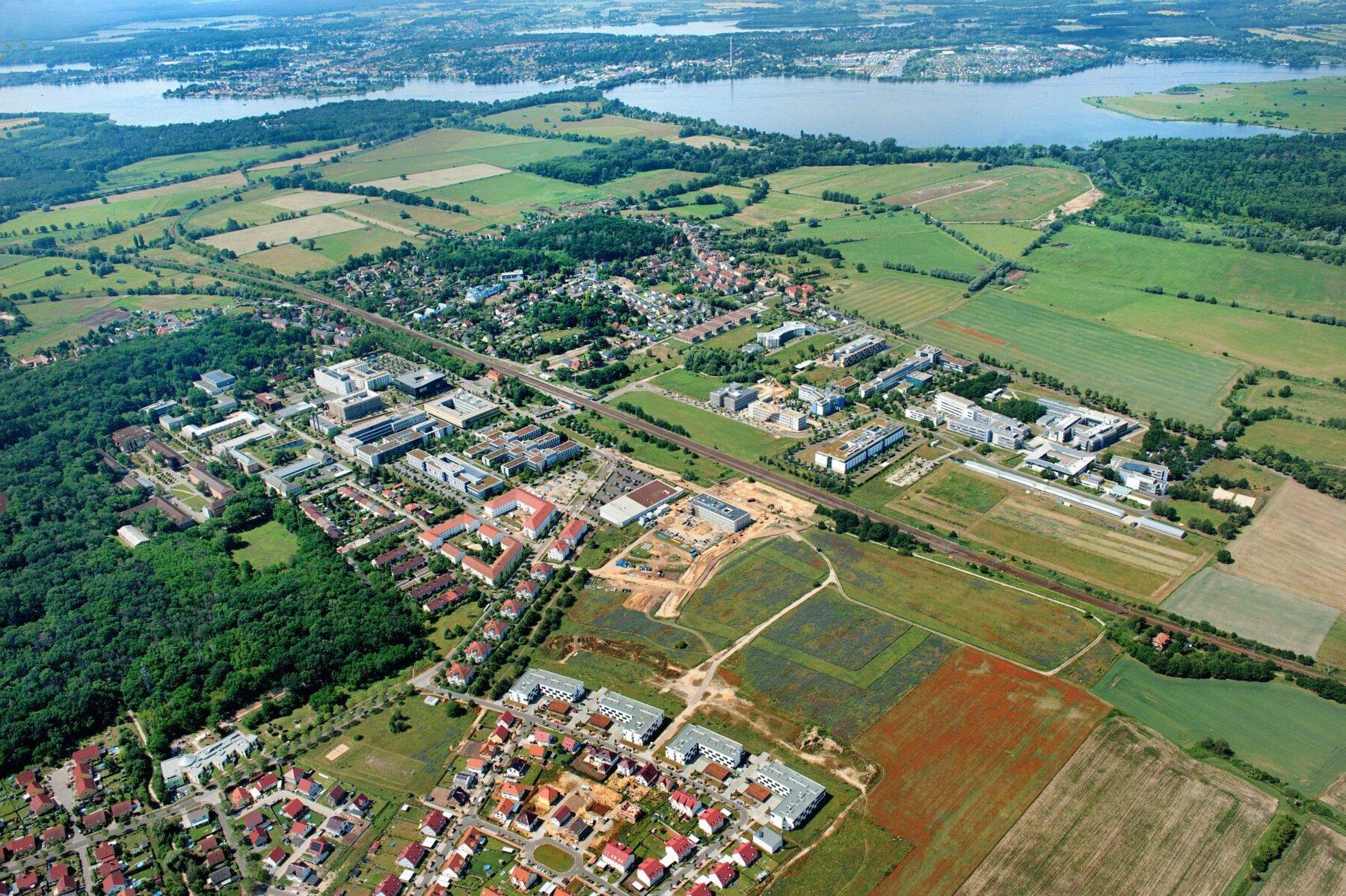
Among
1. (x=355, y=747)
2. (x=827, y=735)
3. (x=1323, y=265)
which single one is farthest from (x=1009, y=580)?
(x=1323, y=265)

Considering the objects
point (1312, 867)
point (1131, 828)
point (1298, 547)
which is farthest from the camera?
point (1298, 547)

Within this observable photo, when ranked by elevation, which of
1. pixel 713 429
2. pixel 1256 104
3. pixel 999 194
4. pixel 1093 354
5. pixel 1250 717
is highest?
pixel 1256 104

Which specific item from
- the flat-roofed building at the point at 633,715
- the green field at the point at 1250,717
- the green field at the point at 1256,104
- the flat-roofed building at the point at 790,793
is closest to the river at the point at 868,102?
the green field at the point at 1256,104

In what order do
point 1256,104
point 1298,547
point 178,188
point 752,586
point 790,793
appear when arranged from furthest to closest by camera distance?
point 1256,104 < point 178,188 < point 1298,547 < point 752,586 < point 790,793

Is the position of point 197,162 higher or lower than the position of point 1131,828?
higher

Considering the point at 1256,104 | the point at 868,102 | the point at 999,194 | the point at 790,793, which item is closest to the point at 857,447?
the point at 790,793

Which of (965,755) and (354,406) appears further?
(354,406)

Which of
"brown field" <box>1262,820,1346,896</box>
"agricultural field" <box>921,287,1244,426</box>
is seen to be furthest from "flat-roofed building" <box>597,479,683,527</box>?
"brown field" <box>1262,820,1346,896</box>

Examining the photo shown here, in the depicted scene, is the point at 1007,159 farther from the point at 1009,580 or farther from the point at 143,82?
the point at 143,82

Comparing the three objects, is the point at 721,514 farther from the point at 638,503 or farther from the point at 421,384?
the point at 421,384
